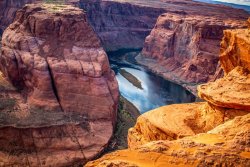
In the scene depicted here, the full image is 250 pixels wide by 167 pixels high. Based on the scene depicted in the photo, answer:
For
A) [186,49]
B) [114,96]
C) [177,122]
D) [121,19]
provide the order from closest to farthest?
1. [177,122]
2. [114,96]
3. [186,49]
4. [121,19]

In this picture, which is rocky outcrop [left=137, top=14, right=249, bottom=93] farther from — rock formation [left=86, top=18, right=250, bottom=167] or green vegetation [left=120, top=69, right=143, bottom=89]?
rock formation [left=86, top=18, right=250, bottom=167]

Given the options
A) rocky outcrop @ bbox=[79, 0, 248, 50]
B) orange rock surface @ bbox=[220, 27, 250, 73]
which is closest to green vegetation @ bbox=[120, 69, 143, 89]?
rocky outcrop @ bbox=[79, 0, 248, 50]

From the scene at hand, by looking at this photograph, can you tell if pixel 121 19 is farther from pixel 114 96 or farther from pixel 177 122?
pixel 177 122

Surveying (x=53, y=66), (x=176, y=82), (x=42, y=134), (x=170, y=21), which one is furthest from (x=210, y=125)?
(x=170, y=21)

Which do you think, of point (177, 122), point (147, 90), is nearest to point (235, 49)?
point (177, 122)

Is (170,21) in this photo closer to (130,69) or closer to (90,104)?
(130,69)

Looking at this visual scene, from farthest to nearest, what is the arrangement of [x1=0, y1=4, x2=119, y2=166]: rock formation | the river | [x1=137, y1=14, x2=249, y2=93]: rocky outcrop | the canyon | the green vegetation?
the canyon, [x1=137, y1=14, x2=249, y2=93]: rocky outcrop, the green vegetation, the river, [x1=0, y1=4, x2=119, y2=166]: rock formation

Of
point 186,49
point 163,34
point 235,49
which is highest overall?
point 235,49
